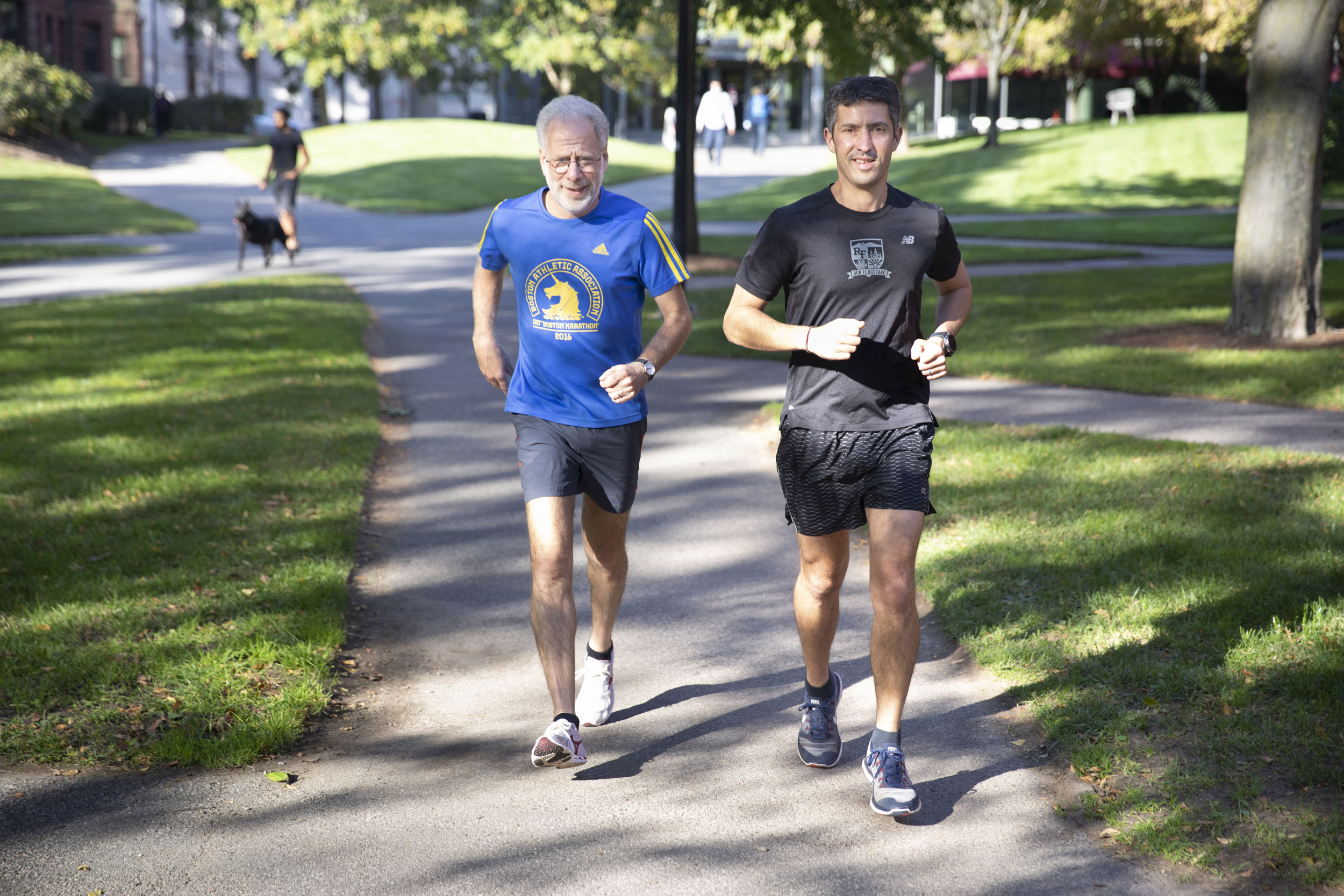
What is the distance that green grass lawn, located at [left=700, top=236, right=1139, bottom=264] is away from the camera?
16938 millimetres

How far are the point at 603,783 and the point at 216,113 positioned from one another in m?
55.7

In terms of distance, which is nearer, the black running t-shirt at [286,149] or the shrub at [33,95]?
the black running t-shirt at [286,149]

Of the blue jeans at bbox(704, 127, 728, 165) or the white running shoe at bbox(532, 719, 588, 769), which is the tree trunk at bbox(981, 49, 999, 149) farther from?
the white running shoe at bbox(532, 719, 588, 769)

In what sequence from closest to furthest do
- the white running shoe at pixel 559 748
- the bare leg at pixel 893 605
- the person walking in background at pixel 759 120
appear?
1. the bare leg at pixel 893 605
2. the white running shoe at pixel 559 748
3. the person walking in background at pixel 759 120

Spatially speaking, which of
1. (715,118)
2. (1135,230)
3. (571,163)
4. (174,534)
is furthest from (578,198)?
(715,118)

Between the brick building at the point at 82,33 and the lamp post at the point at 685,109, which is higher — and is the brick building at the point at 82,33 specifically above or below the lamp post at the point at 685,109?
above

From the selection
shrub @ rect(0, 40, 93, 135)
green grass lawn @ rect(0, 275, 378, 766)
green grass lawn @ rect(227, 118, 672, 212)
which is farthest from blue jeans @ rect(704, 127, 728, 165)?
green grass lawn @ rect(0, 275, 378, 766)

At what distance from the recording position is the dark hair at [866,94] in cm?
336

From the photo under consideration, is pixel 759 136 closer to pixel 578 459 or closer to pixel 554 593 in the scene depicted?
pixel 578 459

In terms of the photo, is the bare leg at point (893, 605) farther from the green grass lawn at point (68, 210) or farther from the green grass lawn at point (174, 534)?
the green grass lawn at point (68, 210)

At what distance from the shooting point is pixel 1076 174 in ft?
94.4

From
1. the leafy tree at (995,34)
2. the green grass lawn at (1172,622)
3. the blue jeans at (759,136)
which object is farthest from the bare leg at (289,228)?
the blue jeans at (759,136)

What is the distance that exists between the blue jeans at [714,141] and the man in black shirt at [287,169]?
21.8 meters

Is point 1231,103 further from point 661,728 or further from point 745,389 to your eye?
point 661,728
